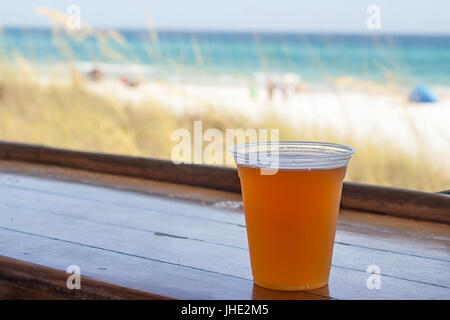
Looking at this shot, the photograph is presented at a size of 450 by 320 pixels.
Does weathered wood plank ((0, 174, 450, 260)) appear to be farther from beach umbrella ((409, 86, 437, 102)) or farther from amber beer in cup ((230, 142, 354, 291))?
beach umbrella ((409, 86, 437, 102))

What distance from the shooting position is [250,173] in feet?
2.32

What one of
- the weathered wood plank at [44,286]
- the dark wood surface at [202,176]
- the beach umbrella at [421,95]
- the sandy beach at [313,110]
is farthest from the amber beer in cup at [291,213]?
the beach umbrella at [421,95]

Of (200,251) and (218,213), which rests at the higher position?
(218,213)

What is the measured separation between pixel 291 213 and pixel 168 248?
27 cm

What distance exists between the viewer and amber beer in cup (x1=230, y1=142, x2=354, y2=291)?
69 cm

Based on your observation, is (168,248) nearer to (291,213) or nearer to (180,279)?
(180,279)

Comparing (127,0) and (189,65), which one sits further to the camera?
(127,0)

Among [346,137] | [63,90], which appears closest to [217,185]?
[346,137]

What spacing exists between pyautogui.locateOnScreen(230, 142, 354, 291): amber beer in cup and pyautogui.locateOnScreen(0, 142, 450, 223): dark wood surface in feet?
1.48

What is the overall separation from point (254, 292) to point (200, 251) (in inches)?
7.2

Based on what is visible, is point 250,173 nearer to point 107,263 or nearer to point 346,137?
point 107,263
